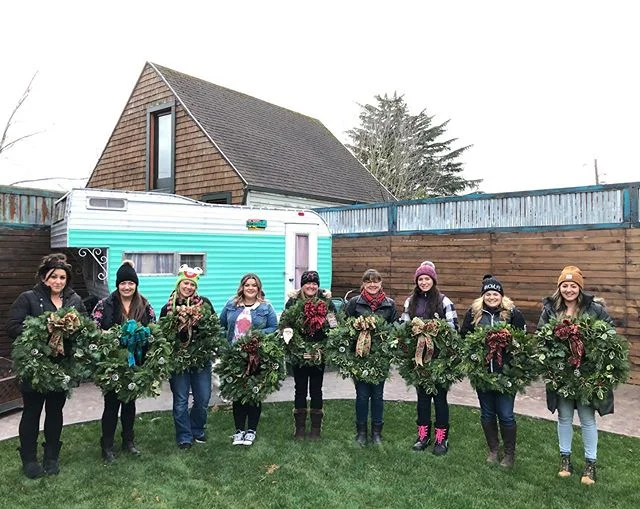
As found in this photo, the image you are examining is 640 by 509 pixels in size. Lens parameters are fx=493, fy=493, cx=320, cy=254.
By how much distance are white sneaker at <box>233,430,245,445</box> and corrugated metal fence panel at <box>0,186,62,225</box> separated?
5660 millimetres

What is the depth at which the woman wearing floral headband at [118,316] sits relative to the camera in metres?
4.46

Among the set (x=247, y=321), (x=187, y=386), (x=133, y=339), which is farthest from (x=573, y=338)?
(x=133, y=339)

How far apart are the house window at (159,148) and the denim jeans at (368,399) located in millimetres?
11235

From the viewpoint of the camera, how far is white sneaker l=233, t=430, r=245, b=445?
486 cm

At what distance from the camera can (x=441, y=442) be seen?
4.69 m

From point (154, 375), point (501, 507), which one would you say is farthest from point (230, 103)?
point (501, 507)

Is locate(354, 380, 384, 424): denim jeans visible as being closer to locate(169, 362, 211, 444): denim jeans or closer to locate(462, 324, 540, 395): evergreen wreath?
locate(462, 324, 540, 395): evergreen wreath

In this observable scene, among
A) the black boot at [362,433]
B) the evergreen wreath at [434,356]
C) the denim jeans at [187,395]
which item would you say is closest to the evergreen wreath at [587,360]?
the evergreen wreath at [434,356]

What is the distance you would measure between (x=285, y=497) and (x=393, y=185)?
1052 inches

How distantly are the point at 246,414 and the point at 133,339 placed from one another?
1397 mm

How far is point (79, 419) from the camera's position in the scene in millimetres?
5781

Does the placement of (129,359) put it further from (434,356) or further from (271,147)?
(271,147)

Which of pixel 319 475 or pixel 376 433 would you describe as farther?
pixel 376 433

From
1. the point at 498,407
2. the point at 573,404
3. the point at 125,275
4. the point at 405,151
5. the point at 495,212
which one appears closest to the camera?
the point at 573,404
